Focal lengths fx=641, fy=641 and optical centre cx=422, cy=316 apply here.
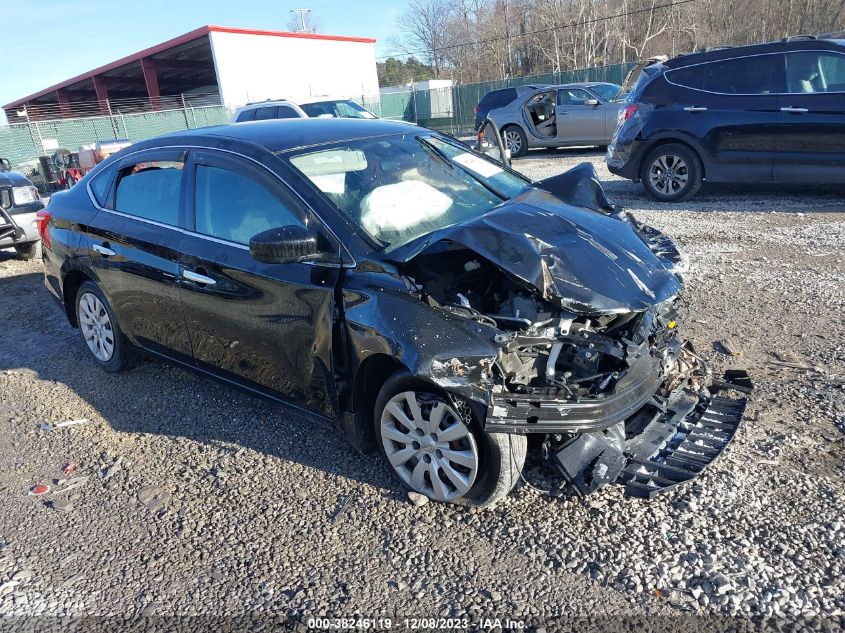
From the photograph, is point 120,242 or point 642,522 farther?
point 120,242

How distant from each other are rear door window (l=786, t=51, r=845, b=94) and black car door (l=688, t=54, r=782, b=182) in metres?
0.15

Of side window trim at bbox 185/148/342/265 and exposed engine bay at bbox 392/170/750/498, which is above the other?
side window trim at bbox 185/148/342/265

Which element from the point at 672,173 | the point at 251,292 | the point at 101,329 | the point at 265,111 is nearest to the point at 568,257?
the point at 251,292

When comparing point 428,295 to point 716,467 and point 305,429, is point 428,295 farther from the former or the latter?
point 716,467

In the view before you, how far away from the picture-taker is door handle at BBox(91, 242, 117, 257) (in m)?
4.50

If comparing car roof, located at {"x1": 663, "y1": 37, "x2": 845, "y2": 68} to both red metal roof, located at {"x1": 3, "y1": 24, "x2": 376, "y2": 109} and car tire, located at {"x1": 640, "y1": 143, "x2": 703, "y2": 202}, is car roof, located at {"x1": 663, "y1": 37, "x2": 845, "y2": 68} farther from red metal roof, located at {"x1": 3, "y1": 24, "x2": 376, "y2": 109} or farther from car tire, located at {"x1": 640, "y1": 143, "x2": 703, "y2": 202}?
red metal roof, located at {"x1": 3, "y1": 24, "x2": 376, "y2": 109}

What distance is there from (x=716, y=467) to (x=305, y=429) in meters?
2.32

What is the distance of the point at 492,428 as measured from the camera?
2787 millimetres

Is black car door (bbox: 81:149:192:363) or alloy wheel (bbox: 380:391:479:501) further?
black car door (bbox: 81:149:192:363)

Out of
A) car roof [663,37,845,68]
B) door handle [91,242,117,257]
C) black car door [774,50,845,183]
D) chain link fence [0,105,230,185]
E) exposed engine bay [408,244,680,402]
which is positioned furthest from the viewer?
chain link fence [0,105,230,185]

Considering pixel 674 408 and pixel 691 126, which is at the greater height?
pixel 691 126

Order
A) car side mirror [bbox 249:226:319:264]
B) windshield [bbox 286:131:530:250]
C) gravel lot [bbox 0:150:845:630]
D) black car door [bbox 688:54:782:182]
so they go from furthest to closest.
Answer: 1. black car door [bbox 688:54:782:182]
2. windshield [bbox 286:131:530:250]
3. car side mirror [bbox 249:226:319:264]
4. gravel lot [bbox 0:150:845:630]

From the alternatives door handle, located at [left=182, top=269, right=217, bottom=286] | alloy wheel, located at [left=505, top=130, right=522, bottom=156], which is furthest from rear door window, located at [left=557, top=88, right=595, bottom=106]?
door handle, located at [left=182, top=269, right=217, bottom=286]

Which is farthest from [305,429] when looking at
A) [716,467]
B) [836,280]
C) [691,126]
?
[691,126]
